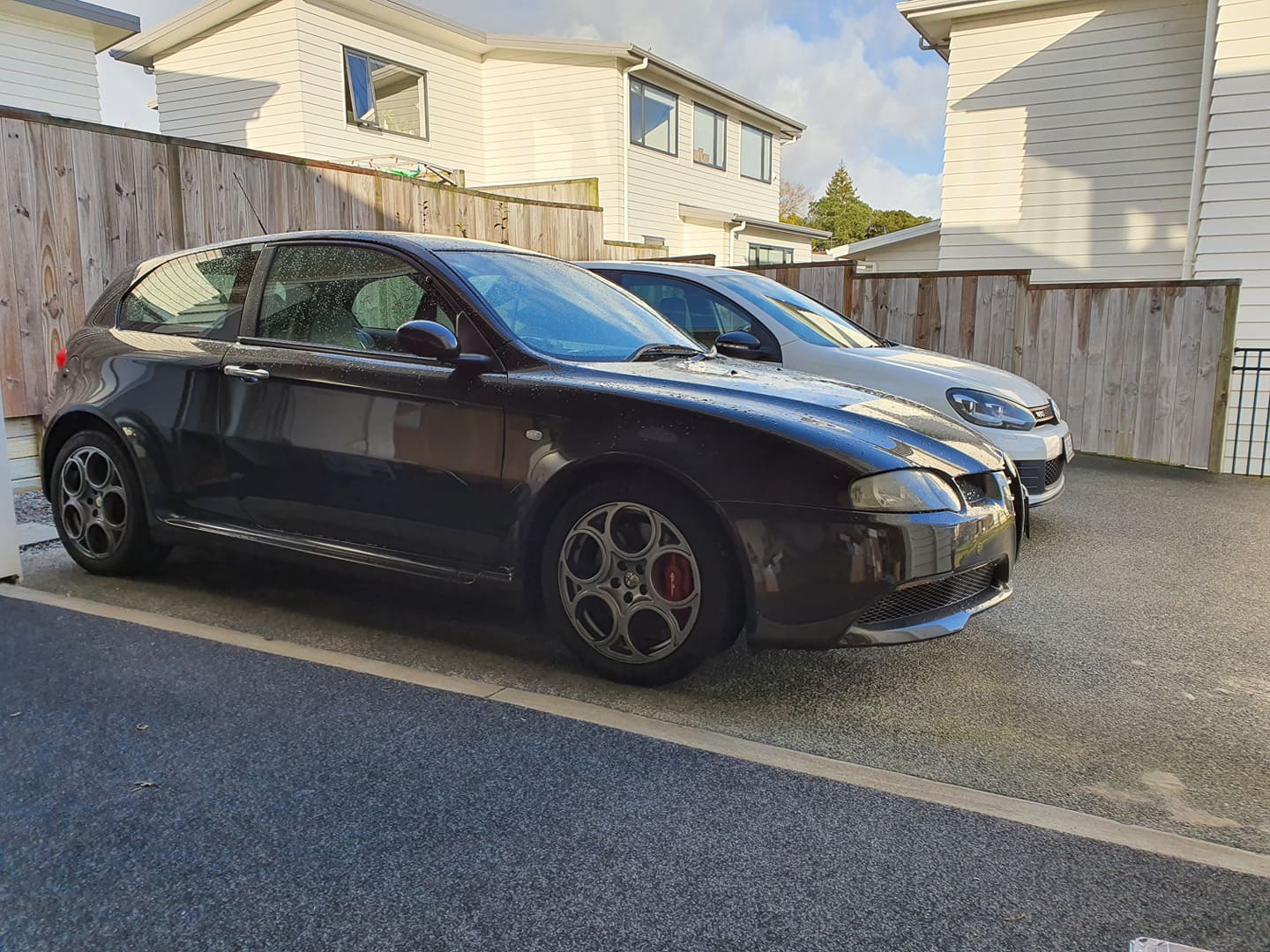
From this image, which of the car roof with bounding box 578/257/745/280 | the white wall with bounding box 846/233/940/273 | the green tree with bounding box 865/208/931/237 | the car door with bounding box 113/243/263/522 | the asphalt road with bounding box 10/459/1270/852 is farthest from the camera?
the green tree with bounding box 865/208/931/237

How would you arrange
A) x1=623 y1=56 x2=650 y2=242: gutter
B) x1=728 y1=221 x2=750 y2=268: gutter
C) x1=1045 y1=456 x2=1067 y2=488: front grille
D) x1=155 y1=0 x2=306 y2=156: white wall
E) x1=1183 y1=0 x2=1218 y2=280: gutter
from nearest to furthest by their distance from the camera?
x1=1045 y1=456 x2=1067 y2=488: front grille
x1=1183 y1=0 x2=1218 y2=280: gutter
x1=155 y1=0 x2=306 y2=156: white wall
x1=623 y1=56 x2=650 y2=242: gutter
x1=728 y1=221 x2=750 y2=268: gutter

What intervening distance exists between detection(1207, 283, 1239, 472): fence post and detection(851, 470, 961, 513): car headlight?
678 cm

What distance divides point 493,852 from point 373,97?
17695 mm

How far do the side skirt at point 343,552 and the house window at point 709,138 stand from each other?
20580 mm

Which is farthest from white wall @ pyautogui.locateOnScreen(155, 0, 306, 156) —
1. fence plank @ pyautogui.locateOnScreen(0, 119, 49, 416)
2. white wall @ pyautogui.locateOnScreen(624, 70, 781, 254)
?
fence plank @ pyautogui.locateOnScreen(0, 119, 49, 416)

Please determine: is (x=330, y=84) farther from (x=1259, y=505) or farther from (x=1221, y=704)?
(x=1221, y=704)

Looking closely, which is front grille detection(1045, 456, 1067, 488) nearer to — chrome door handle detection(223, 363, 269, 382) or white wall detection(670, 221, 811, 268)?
chrome door handle detection(223, 363, 269, 382)

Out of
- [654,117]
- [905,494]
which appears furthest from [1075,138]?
[905,494]

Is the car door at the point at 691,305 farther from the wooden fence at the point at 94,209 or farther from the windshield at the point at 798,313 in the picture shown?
the wooden fence at the point at 94,209

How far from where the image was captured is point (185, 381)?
436cm

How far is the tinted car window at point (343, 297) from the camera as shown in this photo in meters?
4.01

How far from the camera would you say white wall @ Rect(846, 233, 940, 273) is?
20.7 meters

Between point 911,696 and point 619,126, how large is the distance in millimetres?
17964

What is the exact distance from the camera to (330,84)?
1686 centimetres
